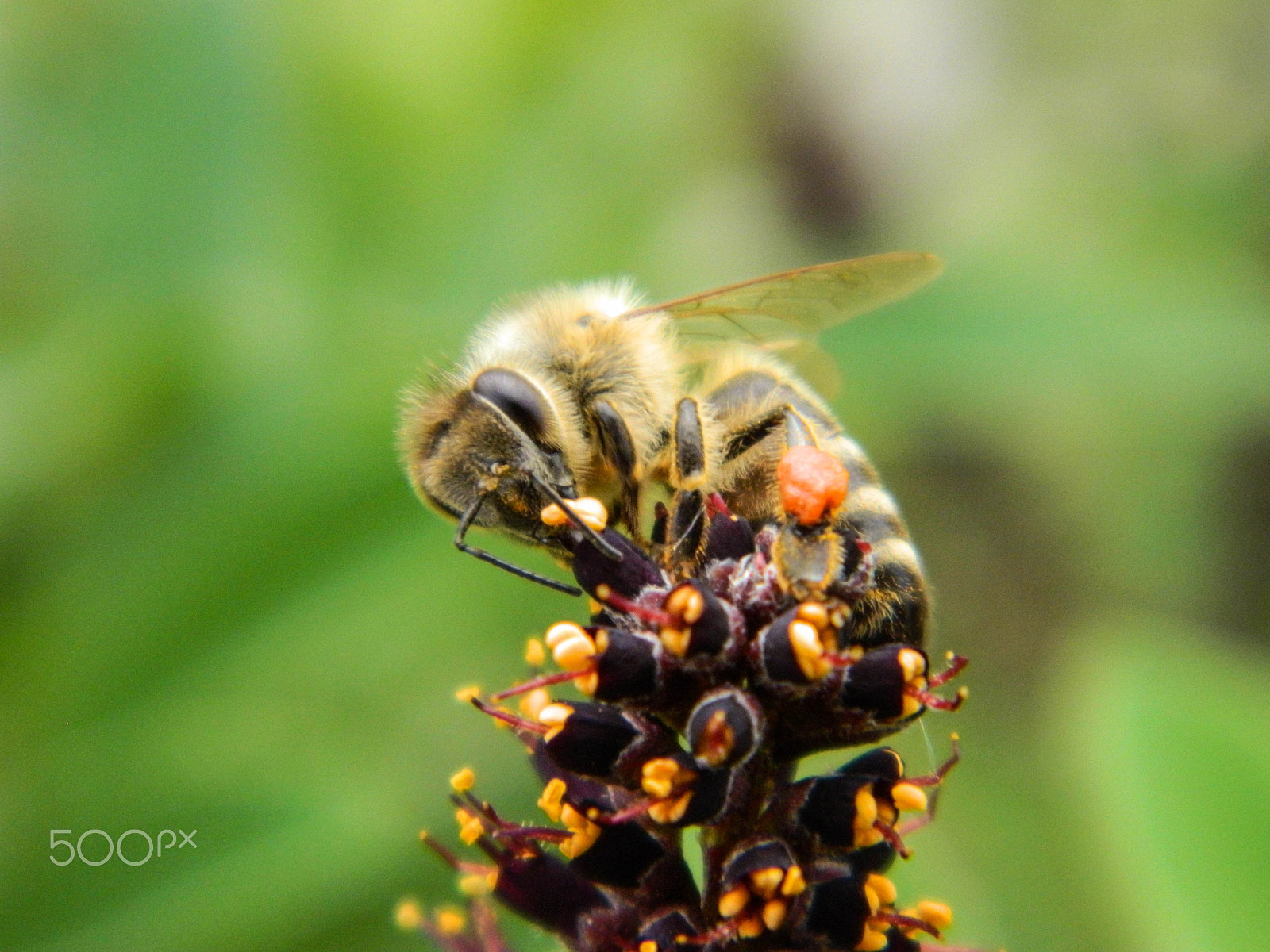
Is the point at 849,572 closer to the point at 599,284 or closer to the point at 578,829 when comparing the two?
the point at 578,829

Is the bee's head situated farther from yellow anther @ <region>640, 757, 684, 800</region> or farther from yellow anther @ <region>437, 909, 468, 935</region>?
yellow anther @ <region>437, 909, 468, 935</region>

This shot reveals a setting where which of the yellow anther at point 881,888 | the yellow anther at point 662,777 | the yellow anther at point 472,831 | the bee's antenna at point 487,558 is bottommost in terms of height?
the yellow anther at point 472,831

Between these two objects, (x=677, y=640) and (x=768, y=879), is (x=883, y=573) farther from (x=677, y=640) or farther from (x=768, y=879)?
(x=768, y=879)

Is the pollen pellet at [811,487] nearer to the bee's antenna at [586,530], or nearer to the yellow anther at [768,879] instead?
the bee's antenna at [586,530]

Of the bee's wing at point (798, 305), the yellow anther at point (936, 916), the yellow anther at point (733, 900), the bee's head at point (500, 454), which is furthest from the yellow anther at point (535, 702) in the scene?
the bee's wing at point (798, 305)

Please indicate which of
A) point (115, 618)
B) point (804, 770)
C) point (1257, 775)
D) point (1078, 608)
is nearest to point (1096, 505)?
point (1078, 608)

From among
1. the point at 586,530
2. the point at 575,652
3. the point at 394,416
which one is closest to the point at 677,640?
the point at 575,652
